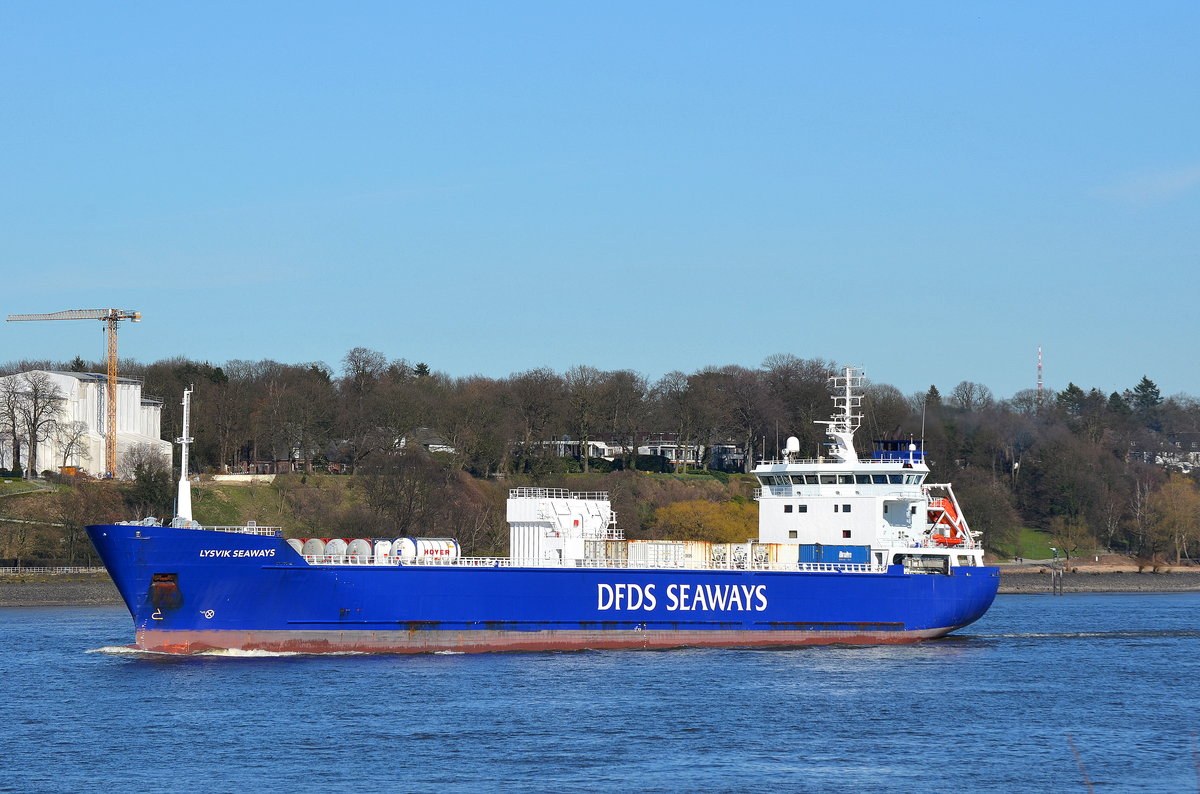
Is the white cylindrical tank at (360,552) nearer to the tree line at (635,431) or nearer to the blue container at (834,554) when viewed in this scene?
the blue container at (834,554)

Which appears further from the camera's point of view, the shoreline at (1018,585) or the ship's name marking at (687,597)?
the shoreline at (1018,585)

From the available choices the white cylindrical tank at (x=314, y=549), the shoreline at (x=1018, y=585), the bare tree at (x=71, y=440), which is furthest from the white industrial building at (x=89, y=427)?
the white cylindrical tank at (x=314, y=549)

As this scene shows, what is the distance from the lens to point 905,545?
52781 mm

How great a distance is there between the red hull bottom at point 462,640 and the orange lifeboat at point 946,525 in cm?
533

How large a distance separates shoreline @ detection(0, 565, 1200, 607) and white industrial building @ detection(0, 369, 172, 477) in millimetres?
23093

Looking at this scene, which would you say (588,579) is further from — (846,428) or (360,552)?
(846,428)

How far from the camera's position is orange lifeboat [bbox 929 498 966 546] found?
53.8 m

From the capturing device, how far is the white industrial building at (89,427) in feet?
326

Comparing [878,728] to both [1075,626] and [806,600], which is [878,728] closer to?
[806,600]

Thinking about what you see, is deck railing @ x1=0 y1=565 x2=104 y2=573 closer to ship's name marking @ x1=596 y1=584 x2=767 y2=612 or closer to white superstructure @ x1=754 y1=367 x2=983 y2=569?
white superstructure @ x1=754 y1=367 x2=983 y2=569

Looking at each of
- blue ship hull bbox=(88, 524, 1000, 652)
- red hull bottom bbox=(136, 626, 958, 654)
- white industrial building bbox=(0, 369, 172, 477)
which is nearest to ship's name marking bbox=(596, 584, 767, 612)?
blue ship hull bbox=(88, 524, 1000, 652)

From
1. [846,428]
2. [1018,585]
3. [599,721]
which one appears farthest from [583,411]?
[599,721]

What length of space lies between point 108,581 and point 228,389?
123 ft

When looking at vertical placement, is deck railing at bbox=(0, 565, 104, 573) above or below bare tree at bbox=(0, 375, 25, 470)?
below
